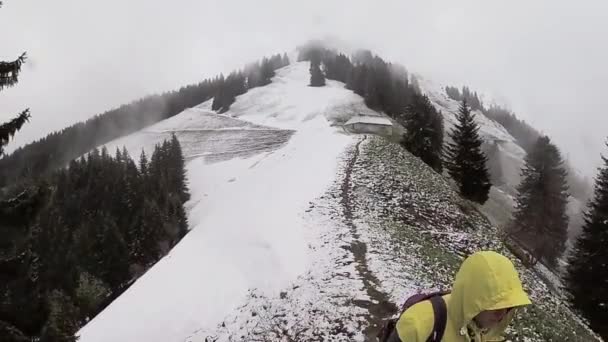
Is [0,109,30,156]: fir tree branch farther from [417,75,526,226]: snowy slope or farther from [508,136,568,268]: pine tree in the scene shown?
[417,75,526,226]: snowy slope

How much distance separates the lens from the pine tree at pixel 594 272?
69.1 feet

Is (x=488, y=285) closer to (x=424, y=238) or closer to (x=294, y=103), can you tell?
Answer: (x=424, y=238)

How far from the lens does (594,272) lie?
71.9 ft

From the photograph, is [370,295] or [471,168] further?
[471,168]

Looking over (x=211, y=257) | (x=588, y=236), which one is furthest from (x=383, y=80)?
(x=211, y=257)

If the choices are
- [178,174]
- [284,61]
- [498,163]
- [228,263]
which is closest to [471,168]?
[228,263]

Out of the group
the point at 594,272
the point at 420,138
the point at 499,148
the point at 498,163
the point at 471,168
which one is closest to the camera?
the point at 594,272

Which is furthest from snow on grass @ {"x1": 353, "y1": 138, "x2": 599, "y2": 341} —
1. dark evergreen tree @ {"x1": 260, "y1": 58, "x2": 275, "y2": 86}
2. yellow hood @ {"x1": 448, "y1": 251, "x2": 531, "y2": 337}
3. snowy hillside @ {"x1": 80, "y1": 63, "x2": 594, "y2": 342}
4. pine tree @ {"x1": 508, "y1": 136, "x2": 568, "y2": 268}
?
dark evergreen tree @ {"x1": 260, "y1": 58, "x2": 275, "y2": 86}

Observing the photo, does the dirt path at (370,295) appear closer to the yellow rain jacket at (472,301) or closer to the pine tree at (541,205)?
the yellow rain jacket at (472,301)

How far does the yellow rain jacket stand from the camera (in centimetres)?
305

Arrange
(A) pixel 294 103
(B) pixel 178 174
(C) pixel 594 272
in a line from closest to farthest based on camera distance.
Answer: (C) pixel 594 272, (B) pixel 178 174, (A) pixel 294 103

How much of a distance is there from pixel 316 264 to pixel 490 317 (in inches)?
527

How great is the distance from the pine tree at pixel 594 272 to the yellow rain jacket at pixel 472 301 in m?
22.1

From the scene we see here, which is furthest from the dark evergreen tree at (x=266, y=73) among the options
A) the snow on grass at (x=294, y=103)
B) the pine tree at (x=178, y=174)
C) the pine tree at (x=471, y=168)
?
the pine tree at (x=471, y=168)
